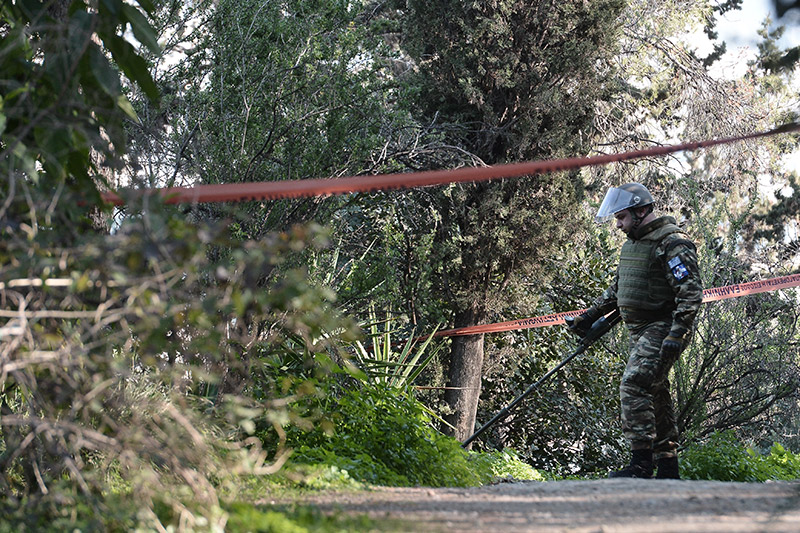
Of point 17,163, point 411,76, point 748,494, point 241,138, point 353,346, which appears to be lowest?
point 748,494

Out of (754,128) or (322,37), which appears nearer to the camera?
(322,37)

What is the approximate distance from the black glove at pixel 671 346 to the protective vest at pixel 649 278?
394mm

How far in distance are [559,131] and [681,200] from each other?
5151mm

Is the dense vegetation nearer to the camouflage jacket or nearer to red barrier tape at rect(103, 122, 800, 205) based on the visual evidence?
red barrier tape at rect(103, 122, 800, 205)

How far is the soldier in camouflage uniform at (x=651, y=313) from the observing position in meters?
5.54

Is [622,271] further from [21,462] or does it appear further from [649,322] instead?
[21,462]

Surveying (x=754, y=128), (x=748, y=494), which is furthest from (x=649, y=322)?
(x=754, y=128)

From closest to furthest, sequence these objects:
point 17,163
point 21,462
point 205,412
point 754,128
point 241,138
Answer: point 17,163, point 21,462, point 205,412, point 241,138, point 754,128

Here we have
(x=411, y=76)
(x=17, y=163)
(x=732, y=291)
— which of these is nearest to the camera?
(x=17, y=163)

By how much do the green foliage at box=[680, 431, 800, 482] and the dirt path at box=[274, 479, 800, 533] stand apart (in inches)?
89.9

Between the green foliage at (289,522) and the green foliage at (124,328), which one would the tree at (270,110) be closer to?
the green foliage at (124,328)

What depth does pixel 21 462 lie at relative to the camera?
335 cm

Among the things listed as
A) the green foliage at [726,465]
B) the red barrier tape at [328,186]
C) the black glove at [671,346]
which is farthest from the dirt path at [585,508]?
the green foliage at [726,465]

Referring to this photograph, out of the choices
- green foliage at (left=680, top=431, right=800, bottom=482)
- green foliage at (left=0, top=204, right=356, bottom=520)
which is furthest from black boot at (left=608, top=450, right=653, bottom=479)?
green foliage at (left=0, top=204, right=356, bottom=520)
